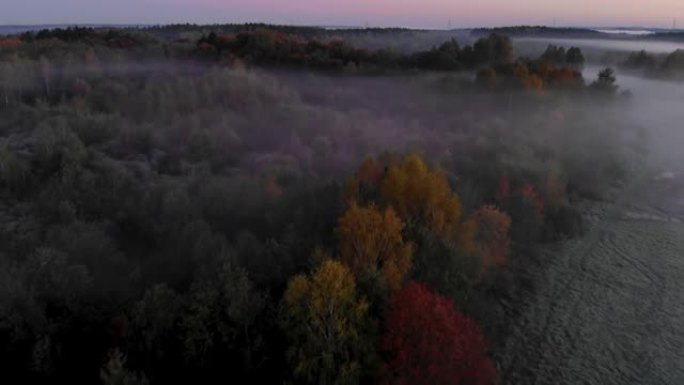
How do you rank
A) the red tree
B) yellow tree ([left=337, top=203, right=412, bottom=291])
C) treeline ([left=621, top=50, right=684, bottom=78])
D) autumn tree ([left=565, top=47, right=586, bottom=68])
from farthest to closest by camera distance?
treeline ([left=621, top=50, right=684, bottom=78])
autumn tree ([left=565, top=47, right=586, bottom=68])
yellow tree ([left=337, top=203, right=412, bottom=291])
the red tree

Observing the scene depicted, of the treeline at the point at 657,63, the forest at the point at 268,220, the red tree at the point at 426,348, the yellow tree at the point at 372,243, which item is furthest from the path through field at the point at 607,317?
the treeline at the point at 657,63

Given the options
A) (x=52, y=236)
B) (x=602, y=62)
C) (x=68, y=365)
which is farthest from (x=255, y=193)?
(x=602, y=62)

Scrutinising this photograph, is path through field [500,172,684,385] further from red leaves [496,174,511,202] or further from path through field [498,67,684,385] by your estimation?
red leaves [496,174,511,202]

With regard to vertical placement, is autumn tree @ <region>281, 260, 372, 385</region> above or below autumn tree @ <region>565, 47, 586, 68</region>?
below

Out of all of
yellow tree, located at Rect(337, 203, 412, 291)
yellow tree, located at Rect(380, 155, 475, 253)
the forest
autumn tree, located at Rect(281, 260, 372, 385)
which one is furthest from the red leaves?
autumn tree, located at Rect(281, 260, 372, 385)

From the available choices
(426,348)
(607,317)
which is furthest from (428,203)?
(426,348)

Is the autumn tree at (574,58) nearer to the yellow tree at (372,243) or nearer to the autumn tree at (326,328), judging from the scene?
the yellow tree at (372,243)

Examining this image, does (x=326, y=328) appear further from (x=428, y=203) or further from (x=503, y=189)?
(x=503, y=189)
